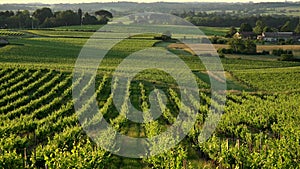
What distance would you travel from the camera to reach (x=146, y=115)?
87.9 feet

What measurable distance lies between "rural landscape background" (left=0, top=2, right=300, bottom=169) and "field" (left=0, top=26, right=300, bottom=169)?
2.2 inches

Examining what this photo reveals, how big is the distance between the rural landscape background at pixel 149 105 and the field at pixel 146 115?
56 millimetres

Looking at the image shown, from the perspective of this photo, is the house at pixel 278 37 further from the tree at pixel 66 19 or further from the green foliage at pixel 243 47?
the tree at pixel 66 19

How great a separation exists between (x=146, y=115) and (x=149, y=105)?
449 cm

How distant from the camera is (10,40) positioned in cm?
6900

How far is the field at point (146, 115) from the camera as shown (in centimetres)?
1633

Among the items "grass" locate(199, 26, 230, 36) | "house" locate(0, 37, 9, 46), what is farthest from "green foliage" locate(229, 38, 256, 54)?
"house" locate(0, 37, 9, 46)

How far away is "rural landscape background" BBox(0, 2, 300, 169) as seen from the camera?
1659 centimetres

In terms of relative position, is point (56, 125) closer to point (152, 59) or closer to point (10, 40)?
point (152, 59)

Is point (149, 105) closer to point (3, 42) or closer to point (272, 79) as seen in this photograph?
point (272, 79)

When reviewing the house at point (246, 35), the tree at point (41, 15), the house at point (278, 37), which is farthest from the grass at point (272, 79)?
the tree at point (41, 15)

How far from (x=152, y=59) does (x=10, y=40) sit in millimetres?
26071

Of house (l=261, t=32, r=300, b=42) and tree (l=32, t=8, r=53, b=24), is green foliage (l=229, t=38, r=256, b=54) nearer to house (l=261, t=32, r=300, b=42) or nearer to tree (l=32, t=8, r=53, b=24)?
house (l=261, t=32, r=300, b=42)

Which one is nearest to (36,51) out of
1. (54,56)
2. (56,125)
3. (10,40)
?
(54,56)
